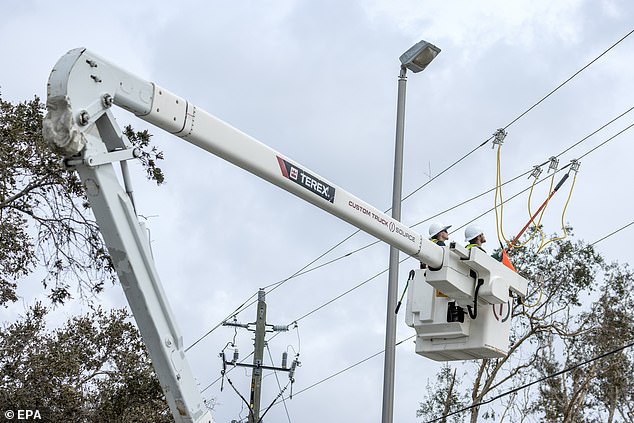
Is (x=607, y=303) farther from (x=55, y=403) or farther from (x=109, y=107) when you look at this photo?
(x=109, y=107)

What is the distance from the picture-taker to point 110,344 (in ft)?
72.6

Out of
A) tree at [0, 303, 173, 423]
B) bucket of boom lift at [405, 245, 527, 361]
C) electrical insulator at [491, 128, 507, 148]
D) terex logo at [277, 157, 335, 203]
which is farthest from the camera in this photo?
tree at [0, 303, 173, 423]

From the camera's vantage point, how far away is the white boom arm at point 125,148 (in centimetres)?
619

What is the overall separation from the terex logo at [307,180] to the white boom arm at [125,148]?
21.6 inches

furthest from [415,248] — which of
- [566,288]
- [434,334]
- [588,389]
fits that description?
[588,389]

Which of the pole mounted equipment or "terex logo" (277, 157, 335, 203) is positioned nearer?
"terex logo" (277, 157, 335, 203)

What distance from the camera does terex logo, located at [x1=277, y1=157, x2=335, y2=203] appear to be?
761cm

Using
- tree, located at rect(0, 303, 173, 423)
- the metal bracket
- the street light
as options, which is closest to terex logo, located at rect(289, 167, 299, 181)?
the metal bracket

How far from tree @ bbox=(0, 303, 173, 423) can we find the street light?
1005 cm

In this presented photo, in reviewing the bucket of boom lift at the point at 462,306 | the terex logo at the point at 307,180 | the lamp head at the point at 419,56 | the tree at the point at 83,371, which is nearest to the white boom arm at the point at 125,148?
the terex logo at the point at 307,180

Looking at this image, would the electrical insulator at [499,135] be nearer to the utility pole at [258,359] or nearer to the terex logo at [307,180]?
the terex logo at [307,180]

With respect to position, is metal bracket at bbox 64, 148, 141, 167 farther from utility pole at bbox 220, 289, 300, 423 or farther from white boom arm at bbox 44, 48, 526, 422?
utility pole at bbox 220, 289, 300, 423

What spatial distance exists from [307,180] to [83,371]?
49.3 feet

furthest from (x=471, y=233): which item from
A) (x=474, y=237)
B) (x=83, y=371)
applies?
(x=83, y=371)
